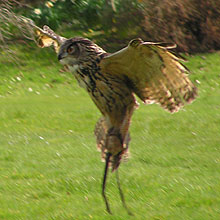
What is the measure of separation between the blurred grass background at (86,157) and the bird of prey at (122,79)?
116cm

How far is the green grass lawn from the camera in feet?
21.7

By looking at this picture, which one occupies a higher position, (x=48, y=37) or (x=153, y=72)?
(x=153, y=72)

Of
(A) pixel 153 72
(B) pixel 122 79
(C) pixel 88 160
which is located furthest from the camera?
(C) pixel 88 160

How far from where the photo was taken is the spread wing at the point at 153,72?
5.00 m

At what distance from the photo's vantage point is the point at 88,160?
8.68m

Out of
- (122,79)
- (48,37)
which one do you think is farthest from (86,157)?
(122,79)

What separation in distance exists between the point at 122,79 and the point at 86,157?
145 inches

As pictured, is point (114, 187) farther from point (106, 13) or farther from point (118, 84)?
point (106, 13)

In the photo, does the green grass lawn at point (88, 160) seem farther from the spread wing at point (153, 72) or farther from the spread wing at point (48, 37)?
the spread wing at point (48, 37)

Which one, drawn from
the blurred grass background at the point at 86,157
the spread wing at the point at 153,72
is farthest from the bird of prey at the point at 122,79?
the blurred grass background at the point at 86,157

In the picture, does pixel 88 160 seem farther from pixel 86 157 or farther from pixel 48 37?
pixel 48 37

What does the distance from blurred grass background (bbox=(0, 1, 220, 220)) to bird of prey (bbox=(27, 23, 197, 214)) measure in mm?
1161

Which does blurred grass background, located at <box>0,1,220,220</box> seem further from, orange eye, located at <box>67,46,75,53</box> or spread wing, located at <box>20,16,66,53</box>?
orange eye, located at <box>67,46,75,53</box>

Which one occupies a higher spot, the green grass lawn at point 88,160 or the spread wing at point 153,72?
the spread wing at point 153,72
